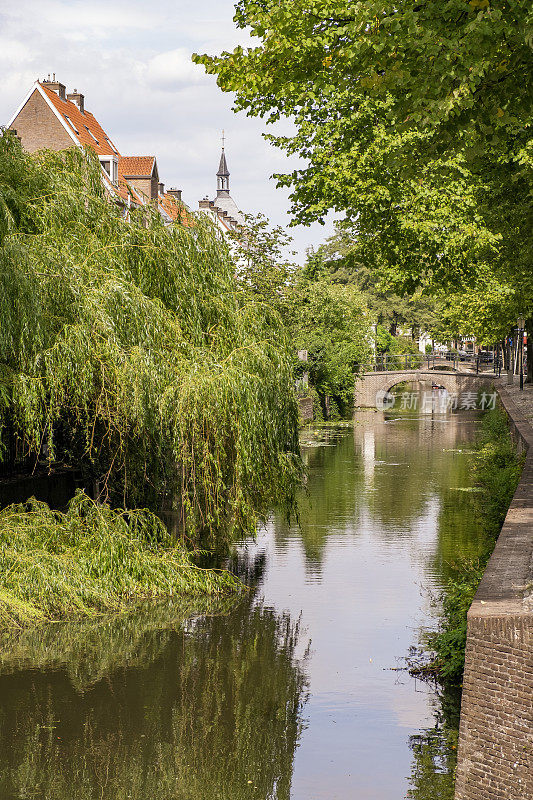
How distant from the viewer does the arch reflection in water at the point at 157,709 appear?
29.5 feet

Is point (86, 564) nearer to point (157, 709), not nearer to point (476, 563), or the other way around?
point (157, 709)

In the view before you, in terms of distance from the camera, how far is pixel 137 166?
3928 cm

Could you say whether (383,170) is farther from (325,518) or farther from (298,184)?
(325,518)

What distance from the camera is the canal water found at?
9039 mm

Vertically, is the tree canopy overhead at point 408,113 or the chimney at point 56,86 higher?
the chimney at point 56,86

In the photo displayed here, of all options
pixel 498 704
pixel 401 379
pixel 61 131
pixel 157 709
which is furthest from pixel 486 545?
pixel 401 379

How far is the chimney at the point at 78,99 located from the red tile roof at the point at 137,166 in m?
4.39

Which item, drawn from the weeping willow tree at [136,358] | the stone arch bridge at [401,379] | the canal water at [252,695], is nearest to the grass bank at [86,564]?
the canal water at [252,695]

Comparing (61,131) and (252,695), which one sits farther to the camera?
(61,131)

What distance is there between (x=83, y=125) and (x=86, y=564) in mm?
29965

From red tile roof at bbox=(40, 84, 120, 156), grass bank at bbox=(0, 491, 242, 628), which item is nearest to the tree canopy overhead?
grass bank at bbox=(0, 491, 242, 628)

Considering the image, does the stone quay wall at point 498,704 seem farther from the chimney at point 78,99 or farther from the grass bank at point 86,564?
the chimney at point 78,99

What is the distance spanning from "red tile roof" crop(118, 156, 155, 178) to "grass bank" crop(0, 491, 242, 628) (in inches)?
1043

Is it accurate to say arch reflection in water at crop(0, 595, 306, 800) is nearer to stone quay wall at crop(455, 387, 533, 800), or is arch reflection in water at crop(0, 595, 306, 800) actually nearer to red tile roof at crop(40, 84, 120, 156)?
stone quay wall at crop(455, 387, 533, 800)
